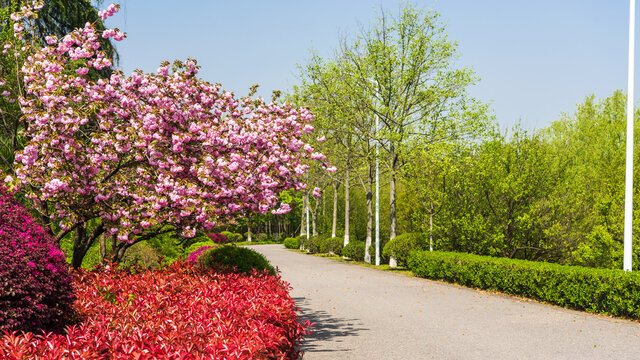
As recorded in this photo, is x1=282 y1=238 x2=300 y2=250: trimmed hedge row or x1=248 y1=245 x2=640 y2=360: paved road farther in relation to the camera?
x1=282 y1=238 x2=300 y2=250: trimmed hedge row

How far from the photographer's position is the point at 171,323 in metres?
4.45

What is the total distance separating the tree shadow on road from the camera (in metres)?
7.83

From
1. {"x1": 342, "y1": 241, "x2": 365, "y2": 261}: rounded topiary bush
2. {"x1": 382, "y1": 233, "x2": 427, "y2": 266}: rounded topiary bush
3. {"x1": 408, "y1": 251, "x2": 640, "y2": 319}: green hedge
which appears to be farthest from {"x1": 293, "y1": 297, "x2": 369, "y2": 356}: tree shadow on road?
{"x1": 342, "y1": 241, "x2": 365, "y2": 261}: rounded topiary bush

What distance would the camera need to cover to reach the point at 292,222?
226 feet

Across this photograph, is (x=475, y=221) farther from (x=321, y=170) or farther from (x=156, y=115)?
(x=321, y=170)

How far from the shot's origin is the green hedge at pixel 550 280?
35.7ft

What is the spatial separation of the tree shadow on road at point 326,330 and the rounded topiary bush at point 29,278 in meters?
3.35

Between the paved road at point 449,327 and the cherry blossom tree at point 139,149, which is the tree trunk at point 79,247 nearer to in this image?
the cherry blossom tree at point 139,149

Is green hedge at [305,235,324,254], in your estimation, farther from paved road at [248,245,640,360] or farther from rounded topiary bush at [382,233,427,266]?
paved road at [248,245,640,360]

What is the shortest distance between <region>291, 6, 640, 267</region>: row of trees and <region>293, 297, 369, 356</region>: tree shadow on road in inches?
364

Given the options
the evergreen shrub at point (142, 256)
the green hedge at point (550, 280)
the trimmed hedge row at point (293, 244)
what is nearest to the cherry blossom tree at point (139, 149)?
the evergreen shrub at point (142, 256)

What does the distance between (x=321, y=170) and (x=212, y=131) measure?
26.8 metres

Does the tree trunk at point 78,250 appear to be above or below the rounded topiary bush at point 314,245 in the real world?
above

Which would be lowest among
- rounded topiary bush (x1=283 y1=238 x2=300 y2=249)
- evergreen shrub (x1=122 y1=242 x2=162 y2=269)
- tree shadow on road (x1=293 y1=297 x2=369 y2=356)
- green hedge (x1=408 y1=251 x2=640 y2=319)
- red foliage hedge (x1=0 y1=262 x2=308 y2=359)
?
rounded topiary bush (x1=283 y1=238 x2=300 y2=249)
